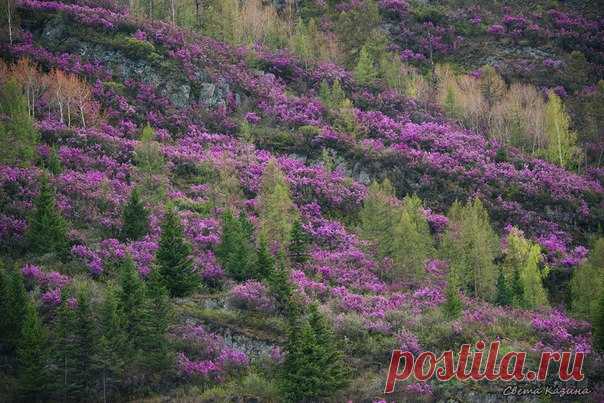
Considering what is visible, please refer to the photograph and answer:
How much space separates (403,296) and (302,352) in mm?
12419

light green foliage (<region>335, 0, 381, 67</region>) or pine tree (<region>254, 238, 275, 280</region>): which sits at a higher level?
light green foliage (<region>335, 0, 381, 67</region>)

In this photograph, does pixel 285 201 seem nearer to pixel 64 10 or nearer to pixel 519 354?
pixel 519 354

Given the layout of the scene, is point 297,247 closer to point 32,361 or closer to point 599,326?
point 599,326

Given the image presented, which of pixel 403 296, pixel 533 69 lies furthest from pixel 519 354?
pixel 533 69

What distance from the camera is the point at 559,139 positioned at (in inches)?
2403

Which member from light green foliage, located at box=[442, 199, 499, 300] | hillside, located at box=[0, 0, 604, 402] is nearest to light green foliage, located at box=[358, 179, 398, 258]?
hillside, located at box=[0, 0, 604, 402]

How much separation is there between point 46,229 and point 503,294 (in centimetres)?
2542

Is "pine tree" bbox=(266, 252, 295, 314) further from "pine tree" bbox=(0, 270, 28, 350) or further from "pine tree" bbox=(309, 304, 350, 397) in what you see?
"pine tree" bbox=(0, 270, 28, 350)

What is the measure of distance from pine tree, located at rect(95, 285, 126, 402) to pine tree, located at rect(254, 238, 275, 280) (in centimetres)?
920

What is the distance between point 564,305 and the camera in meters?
37.5

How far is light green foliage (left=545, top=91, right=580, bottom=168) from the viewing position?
6125cm

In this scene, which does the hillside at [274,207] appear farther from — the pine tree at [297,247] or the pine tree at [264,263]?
the pine tree at [297,247]

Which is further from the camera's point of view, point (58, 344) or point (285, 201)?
point (285, 201)

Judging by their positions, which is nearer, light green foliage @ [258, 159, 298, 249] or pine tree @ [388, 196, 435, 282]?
light green foliage @ [258, 159, 298, 249]
